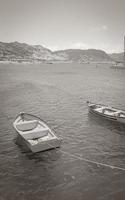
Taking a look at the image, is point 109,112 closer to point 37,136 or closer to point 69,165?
point 37,136

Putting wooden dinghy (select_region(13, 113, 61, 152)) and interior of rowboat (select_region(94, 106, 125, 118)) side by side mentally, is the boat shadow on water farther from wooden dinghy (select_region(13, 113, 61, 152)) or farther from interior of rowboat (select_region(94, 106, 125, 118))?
wooden dinghy (select_region(13, 113, 61, 152))

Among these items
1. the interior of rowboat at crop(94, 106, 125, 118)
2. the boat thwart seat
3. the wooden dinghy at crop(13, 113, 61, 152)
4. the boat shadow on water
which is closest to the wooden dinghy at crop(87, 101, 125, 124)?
the interior of rowboat at crop(94, 106, 125, 118)

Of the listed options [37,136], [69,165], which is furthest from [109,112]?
[69,165]

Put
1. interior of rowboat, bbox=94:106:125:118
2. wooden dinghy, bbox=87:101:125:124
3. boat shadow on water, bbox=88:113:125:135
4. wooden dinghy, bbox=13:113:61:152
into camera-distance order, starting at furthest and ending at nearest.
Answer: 1. interior of rowboat, bbox=94:106:125:118
2. wooden dinghy, bbox=87:101:125:124
3. boat shadow on water, bbox=88:113:125:135
4. wooden dinghy, bbox=13:113:61:152

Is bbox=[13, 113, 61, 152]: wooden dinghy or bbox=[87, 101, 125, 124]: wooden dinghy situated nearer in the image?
bbox=[13, 113, 61, 152]: wooden dinghy

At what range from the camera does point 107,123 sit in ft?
123

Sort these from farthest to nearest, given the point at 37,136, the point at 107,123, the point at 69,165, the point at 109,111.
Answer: the point at 109,111
the point at 107,123
the point at 37,136
the point at 69,165

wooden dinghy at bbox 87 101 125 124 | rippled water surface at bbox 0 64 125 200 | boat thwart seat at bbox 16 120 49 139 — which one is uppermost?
boat thwart seat at bbox 16 120 49 139

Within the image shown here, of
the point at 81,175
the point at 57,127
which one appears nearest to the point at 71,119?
the point at 57,127

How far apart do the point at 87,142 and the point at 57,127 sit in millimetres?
7078

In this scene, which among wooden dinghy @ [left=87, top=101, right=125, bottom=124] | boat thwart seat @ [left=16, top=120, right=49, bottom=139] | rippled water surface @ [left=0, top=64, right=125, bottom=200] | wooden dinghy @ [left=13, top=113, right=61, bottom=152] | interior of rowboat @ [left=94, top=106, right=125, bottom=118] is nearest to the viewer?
rippled water surface @ [left=0, top=64, right=125, bottom=200]

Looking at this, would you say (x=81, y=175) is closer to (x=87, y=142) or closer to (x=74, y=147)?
(x=74, y=147)

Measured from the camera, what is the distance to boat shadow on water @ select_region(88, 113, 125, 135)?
115 ft

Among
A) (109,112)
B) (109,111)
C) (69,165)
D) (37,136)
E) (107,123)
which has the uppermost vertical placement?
(37,136)
